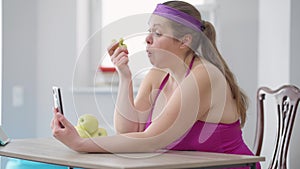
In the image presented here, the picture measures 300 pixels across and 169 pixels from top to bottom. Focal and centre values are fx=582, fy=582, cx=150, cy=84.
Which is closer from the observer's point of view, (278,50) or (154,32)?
(154,32)

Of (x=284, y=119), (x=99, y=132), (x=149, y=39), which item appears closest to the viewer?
(x=149, y=39)

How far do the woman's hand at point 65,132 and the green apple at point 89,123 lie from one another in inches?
4.4

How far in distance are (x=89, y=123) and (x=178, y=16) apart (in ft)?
1.43

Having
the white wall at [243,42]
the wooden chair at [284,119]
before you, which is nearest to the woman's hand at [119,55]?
the wooden chair at [284,119]

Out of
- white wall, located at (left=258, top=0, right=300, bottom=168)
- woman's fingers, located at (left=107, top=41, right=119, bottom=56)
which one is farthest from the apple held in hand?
white wall, located at (left=258, top=0, right=300, bottom=168)

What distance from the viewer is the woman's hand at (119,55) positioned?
5.68 ft

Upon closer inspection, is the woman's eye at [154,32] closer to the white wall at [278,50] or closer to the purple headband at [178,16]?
the purple headband at [178,16]

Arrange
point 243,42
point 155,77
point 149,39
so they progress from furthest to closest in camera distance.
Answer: point 243,42, point 155,77, point 149,39

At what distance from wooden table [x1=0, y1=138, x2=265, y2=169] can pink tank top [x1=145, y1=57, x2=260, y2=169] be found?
0.19 ft

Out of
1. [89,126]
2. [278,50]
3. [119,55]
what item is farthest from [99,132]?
[278,50]

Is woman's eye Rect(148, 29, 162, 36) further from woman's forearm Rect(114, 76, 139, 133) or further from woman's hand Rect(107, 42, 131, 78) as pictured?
woman's forearm Rect(114, 76, 139, 133)

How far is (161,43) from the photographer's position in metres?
1.75

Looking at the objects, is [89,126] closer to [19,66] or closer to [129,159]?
[129,159]

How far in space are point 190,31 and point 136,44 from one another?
0.22 metres
